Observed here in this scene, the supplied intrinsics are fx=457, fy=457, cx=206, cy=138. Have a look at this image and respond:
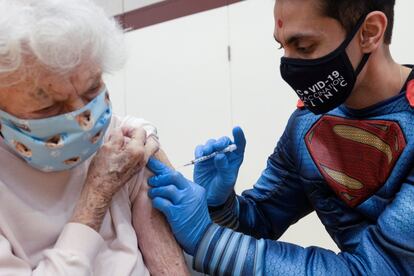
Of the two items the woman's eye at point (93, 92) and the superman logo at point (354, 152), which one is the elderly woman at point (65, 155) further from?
the superman logo at point (354, 152)

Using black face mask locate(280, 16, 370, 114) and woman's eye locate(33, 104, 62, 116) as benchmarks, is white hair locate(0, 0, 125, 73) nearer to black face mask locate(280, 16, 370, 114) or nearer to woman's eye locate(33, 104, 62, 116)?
woman's eye locate(33, 104, 62, 116)

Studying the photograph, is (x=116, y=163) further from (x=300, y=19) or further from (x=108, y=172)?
(x=300, y=19)

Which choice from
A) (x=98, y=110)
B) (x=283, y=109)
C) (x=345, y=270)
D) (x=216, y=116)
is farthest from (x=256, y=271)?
(x=216, y=116)

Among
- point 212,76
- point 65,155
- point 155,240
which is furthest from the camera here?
point 212,76

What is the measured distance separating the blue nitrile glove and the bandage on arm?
22 millimetres

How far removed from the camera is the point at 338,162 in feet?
4.86

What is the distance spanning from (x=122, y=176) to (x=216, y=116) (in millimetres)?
2067

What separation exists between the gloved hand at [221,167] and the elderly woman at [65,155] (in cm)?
38

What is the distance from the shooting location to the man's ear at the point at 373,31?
131 centimetres

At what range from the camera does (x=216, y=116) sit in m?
3.20

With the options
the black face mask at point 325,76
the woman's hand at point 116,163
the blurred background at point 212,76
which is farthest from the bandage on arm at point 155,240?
the blurred background at point 212,76

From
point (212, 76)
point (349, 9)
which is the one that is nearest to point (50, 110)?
point (349, 9)

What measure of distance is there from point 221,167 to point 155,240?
0.41 metres

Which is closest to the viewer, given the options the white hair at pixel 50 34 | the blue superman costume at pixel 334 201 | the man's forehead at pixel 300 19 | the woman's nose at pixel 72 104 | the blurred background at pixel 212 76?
the white hair at pixel 50 34
